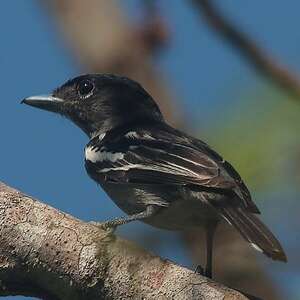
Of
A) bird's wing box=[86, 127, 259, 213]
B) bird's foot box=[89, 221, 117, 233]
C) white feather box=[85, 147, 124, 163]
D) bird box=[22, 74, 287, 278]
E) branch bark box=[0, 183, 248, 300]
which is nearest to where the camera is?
branch bark box=[0, 183, 248, 300]

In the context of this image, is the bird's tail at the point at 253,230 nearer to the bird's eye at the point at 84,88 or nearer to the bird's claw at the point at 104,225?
the bird's claw at the point at 104,225

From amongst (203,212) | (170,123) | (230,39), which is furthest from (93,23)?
(230,39)

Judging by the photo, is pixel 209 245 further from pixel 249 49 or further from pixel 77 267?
pixel 249 49

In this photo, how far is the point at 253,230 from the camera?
3773 millimetres

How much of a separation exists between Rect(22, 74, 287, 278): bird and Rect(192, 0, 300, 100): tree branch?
983 mm

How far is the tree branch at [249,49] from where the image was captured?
2574mm

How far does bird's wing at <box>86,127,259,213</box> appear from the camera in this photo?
4.17 m

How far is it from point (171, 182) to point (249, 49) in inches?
64.4

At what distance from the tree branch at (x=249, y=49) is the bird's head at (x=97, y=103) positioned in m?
2.96

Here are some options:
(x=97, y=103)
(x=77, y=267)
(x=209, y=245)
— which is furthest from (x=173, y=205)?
(x=97, y=103)

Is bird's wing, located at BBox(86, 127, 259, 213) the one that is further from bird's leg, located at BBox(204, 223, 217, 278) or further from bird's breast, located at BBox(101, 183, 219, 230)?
bird's leg, located at BBox(204, 223, 217, 278)

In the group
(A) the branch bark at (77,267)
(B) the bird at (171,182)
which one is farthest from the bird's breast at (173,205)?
(A) the branch bark at (77,267)

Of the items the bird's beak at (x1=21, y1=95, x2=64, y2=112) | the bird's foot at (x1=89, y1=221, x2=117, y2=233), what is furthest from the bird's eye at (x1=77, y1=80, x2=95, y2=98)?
the bird's foot at (x1=89, y1=221, x2=117, y2=233)

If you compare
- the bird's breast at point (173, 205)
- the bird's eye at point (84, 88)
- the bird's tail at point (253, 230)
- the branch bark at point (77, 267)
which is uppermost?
the bird's eye at point (84, 88)
